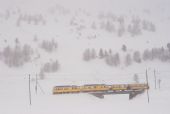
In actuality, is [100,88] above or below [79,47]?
below

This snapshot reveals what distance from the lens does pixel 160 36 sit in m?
138

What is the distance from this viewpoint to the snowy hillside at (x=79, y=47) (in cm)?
9656

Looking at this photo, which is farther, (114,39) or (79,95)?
(114,39)

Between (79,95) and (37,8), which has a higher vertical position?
(37,8)

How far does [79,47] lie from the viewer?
403 feet

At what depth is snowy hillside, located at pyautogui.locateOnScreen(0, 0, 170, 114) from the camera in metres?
96.6

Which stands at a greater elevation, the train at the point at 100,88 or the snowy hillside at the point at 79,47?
the snowy hillside at the point at 79,47

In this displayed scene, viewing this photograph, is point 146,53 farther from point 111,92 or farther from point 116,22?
point 111,92

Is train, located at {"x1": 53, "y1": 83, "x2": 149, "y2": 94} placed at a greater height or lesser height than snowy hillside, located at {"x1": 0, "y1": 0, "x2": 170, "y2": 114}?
lesser

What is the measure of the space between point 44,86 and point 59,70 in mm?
19663

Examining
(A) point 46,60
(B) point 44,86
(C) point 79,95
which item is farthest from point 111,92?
(A) point 46,60

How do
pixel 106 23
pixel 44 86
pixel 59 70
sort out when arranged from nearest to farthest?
pixel 44 86
pixel 59 70
pixel 106 23

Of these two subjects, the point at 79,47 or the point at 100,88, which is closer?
the point at 100,88

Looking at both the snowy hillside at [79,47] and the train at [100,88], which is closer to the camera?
the train at [100,88]
